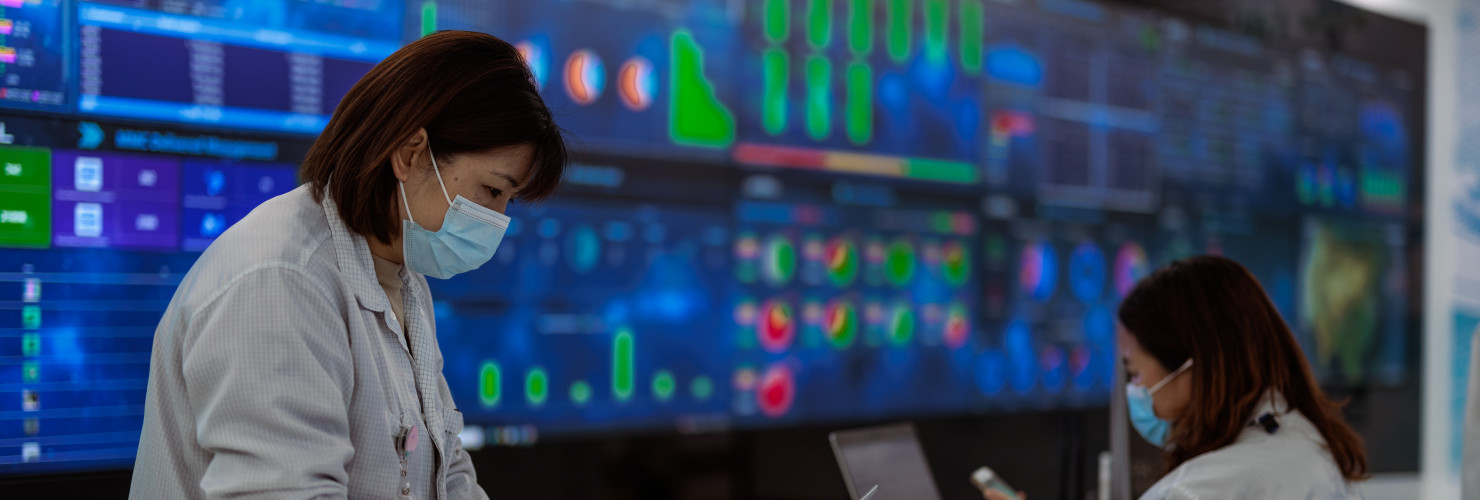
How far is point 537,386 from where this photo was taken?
2.36 m

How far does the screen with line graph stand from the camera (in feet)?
6.08

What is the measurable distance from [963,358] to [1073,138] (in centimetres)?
81

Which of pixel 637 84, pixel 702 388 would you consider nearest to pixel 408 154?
pixel 637 84

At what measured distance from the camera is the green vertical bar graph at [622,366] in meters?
2.48

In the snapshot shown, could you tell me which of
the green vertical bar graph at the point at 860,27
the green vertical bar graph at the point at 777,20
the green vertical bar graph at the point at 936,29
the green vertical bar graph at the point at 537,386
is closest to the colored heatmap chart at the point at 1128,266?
the green vertical bar graph at the point at 936,29

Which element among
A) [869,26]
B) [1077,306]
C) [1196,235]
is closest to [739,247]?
[869,26]

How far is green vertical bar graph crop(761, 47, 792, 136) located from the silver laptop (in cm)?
92

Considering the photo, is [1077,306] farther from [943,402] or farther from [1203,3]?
[1203,3]

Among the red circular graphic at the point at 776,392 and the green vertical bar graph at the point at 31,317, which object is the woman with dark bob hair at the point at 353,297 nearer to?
the green vertical bar graph at the point at 31,317

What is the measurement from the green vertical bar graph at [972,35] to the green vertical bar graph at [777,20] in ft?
2.05

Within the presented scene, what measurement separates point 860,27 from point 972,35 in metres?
0.42

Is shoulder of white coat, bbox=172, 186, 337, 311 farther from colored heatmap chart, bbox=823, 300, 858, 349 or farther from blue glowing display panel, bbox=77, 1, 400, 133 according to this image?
colored heatmap chart, bbox=823, 300, 858, 349

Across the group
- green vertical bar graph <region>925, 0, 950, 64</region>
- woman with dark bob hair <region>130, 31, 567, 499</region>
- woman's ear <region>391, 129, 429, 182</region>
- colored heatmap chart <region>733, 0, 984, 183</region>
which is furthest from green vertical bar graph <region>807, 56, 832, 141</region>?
woman's ear <region>391, 129, 429, 182</region>

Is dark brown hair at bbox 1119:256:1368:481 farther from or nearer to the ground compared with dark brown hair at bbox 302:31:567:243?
nearer to the ground
